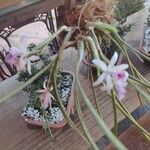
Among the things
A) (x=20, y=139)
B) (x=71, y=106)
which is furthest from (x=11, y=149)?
(x=71, y=106)

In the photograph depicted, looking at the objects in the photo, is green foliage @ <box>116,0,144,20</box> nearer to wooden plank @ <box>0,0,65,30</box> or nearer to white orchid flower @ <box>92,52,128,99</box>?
Answer: wooden plank @ <box>0,0,65,30</box>

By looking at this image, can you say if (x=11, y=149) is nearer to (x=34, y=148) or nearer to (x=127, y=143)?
(x=34, y=148)

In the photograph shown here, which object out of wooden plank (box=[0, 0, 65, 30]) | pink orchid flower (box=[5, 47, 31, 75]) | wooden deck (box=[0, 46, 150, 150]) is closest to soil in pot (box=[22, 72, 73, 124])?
wooden deck (box=[0, 46, 150, 150])

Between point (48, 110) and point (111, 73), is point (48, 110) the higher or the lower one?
the lower one

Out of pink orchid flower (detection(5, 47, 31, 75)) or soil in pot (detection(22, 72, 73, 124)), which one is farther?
soil in pot (detection(22, 72, 73, 124))

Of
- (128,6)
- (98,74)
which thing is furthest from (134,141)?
(128,6)

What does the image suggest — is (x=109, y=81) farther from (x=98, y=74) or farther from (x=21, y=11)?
(x=21, y=11)

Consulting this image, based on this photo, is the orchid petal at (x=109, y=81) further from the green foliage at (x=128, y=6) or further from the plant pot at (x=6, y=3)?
the green foliage at (x=128, y=6)

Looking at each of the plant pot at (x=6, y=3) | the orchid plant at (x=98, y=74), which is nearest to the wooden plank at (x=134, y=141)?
the orchid plant at (x=98, y=74)
